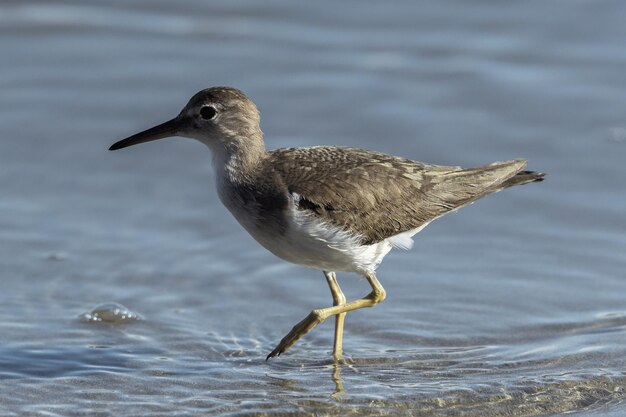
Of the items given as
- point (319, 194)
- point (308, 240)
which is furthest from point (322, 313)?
point (319, 194)

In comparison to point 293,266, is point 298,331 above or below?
below

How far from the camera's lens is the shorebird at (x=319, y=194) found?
27.2 feet

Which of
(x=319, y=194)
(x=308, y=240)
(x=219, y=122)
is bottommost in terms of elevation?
(x=308, y=240)

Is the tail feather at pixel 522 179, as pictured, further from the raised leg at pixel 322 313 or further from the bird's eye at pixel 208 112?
the bird's eye at pixel 208 112

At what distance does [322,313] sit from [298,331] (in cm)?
25

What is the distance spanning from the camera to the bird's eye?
8.74 metres

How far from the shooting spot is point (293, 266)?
1020cm

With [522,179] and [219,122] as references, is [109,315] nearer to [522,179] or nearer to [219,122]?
[219,122]

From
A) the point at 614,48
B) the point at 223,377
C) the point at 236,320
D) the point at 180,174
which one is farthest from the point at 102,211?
the point at 614,48

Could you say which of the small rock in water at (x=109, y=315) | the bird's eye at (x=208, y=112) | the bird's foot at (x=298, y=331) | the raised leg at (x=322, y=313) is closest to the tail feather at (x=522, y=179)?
the raised leg at (x=322, y=313)

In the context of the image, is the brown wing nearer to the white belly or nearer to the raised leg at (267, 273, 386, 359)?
the white belly

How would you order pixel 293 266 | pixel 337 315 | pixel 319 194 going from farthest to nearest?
pixel 293 266, pixel 337 315, pixel 319 194

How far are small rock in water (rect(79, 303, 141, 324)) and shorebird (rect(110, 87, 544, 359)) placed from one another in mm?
1314

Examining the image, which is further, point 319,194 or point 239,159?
point 239,159
